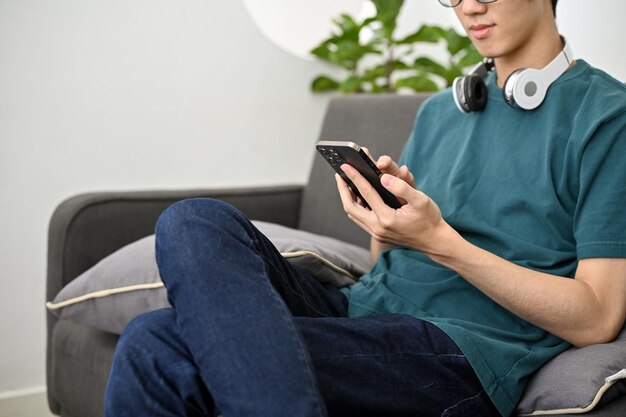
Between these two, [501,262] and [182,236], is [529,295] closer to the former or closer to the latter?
[501,262]

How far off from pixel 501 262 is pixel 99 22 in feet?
5.33

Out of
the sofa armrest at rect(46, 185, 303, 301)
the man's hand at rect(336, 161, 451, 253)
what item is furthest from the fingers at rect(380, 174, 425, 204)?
the sofa armrest at rect(46, 185, 303, 301)

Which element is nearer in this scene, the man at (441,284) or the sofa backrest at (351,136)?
the man at (441,284)

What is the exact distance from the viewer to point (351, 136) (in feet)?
6.57

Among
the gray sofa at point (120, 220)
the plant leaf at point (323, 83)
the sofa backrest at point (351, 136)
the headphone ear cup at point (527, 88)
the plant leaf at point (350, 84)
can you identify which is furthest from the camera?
the plant leaf at point (323, 83)

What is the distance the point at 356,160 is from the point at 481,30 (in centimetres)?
35

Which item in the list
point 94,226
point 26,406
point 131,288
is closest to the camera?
point 131,288

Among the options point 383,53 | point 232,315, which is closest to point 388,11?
point 383,53

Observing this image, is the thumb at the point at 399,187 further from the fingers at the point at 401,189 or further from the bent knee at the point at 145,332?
the bent knee at the point at 145,332

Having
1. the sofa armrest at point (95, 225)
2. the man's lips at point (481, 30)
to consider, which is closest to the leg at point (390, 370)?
the man's lips at point (481, 30)

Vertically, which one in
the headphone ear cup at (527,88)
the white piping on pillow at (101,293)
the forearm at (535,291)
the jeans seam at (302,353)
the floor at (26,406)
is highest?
the headphone ear cup at (527,88)

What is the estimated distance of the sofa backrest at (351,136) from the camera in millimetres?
1875

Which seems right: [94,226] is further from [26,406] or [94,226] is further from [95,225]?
[26,406]

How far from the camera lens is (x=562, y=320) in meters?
1.14
